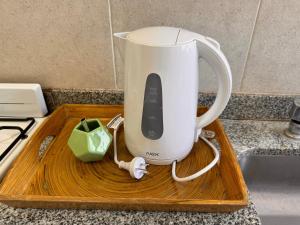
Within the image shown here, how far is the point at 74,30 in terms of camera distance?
0.58m

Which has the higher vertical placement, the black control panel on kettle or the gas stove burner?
the black control panel on kettle

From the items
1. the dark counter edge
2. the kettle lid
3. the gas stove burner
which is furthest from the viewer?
the dark counter edge

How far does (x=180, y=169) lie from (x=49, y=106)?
45cm

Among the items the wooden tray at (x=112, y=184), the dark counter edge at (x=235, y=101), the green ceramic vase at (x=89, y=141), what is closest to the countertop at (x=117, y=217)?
the wooden tray at (x=112, y=184)

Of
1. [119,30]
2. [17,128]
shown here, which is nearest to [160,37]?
[119,30]

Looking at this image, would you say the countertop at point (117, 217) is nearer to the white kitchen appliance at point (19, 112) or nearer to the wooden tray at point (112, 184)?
the wooden tray at point (112, 184)

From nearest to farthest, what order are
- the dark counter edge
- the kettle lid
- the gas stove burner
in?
the kettle lid < the gas stove burner < the dark counter edge

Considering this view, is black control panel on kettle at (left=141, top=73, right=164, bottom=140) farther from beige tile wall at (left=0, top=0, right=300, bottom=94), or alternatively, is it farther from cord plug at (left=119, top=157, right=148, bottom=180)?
beige tile wall at (left=0, top=0, right=300, bottom=94)

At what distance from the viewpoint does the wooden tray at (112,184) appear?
1.33 ft

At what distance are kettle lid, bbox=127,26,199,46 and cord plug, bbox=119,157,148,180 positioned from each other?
24 centimetres

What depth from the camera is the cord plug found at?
471 mm

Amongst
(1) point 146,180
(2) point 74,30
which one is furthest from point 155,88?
(2) point 74,30

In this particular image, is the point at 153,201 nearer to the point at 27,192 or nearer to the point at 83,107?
the point at 27,192

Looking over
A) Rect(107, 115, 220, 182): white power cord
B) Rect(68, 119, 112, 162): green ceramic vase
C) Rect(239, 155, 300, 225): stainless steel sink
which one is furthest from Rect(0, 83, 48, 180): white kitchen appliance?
Rect(239, 155, 300, 225): stainless steel sink
